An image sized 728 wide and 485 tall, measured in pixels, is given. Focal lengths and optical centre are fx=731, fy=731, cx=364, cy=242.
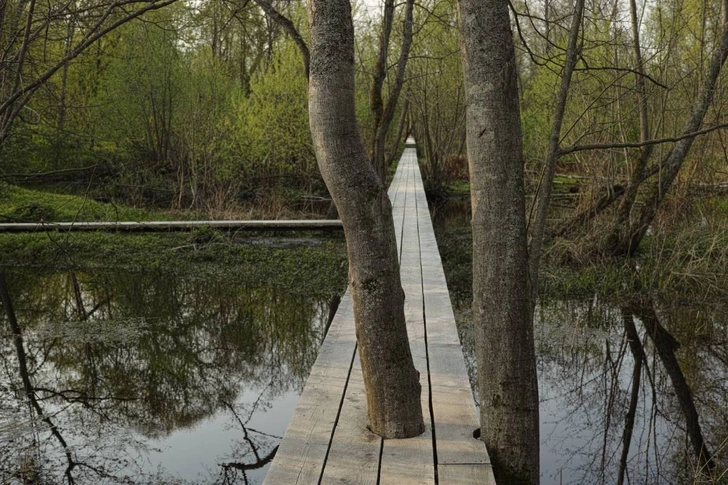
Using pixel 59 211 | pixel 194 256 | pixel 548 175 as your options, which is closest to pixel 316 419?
pixel 548 175

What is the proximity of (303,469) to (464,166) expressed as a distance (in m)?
17.5

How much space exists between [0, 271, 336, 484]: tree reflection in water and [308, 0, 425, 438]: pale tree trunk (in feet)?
4.09

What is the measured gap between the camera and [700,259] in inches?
291

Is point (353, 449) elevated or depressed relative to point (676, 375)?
elevated

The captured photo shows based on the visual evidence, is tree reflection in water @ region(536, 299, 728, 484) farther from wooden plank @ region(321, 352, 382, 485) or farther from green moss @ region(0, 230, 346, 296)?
green moss @ region(0, 230, 346, 296)

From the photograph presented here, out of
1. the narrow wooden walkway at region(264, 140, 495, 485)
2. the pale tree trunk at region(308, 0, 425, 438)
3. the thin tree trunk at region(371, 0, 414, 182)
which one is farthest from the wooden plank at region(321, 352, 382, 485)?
the thin tree trunk at region(371, 0, 414, 182)

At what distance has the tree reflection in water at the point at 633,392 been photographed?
4.23 meters

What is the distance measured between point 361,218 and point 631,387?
10.8 feet

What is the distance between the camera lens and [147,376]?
17.7 feet

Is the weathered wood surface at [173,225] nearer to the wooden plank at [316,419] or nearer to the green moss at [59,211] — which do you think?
the green moss at [59,211]

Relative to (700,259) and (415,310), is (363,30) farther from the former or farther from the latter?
(415,310)

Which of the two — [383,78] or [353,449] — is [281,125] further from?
[353,449]

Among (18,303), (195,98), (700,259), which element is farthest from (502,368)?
(195,98)

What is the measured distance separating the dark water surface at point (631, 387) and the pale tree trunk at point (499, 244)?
115 cm
